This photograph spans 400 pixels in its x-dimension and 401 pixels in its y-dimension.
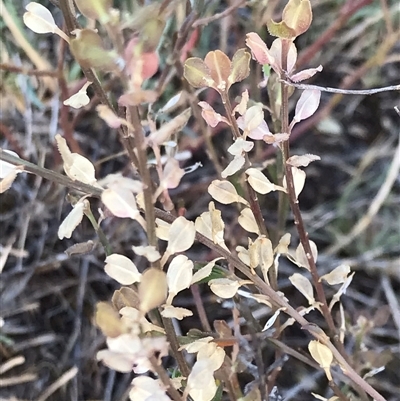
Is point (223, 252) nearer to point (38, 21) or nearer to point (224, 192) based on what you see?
point (224, 192)

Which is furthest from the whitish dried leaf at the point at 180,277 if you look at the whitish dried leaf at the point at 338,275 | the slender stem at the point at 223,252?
the whitish dried leaf at the point at 338,275

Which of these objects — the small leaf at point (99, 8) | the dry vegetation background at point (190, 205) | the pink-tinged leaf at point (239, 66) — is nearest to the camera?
the small leaf at point (99, 8)

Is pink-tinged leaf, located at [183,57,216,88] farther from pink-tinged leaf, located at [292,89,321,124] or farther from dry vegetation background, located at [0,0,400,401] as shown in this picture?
dry vegetation background, located at [0,0,400,401]

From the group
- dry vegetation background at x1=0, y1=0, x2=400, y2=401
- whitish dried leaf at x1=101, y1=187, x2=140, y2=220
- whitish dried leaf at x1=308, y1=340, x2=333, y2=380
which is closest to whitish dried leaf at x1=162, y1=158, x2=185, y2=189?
whitish dried leaf at x1=101, y1=187, x2=140, y2=220

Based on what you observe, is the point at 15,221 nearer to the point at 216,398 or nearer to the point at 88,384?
the point at 88,384

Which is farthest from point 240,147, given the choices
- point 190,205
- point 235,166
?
point 190,205

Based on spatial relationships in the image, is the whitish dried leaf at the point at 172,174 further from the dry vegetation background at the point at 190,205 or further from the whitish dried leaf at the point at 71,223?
the dry vegetation background at the point at 190,205
